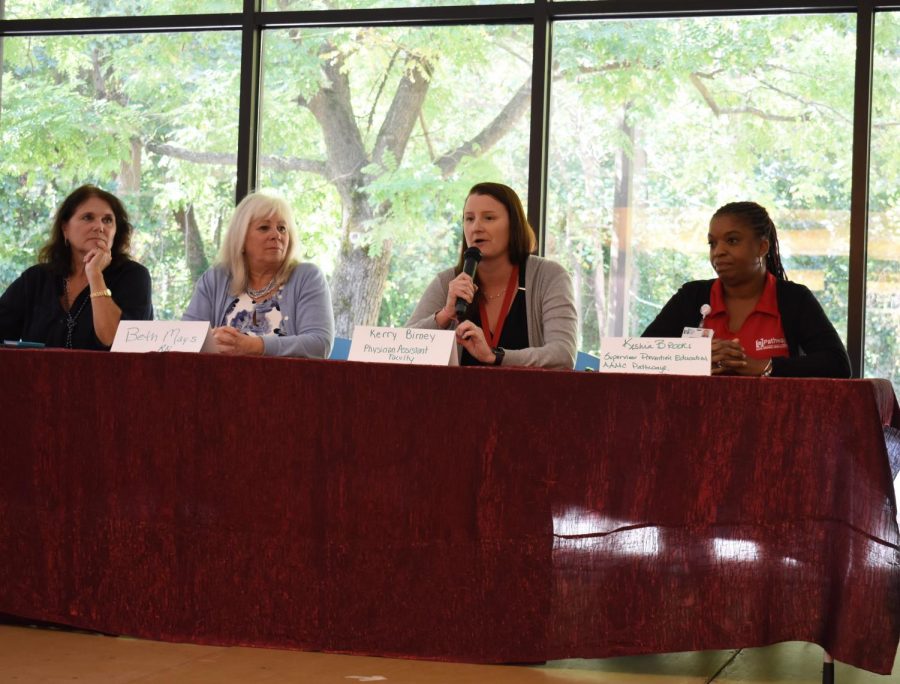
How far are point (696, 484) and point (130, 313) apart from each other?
1817mm

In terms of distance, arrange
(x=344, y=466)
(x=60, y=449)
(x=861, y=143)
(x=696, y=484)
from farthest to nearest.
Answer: (x=861, y=143), (x=60, y=449), (x=344, y=466), (x=696, y=484)

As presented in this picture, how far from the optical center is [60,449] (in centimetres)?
228

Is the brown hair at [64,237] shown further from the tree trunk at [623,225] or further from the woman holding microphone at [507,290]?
the tree trunk at [623,225]

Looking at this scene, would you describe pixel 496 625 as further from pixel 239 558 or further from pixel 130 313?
pixel 130 313

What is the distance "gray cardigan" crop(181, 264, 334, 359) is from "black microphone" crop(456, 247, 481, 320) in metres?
0.45

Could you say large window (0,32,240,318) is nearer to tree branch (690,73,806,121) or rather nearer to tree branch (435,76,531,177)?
tree branch (435,76,531,177)

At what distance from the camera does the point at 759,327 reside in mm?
2754

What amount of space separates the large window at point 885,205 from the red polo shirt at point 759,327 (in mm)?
1357

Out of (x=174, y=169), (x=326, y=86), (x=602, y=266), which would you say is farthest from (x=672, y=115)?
(x=174, y=169)

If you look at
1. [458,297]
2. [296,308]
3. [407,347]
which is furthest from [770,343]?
[296,308]

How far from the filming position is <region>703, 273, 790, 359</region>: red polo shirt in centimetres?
273

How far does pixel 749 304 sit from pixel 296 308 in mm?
1231

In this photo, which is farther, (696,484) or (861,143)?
(861,143)

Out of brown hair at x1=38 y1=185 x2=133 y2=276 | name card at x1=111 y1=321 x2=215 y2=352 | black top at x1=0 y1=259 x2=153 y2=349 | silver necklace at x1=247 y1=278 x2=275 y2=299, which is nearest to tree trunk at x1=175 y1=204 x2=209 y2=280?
brown hair at x1=38 y1=185 x2=133 y2=276
